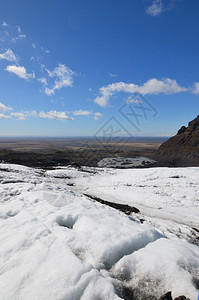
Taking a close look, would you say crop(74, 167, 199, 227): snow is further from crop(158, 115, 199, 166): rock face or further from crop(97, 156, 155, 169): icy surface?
crop(158, 115, 199, 166): rock face

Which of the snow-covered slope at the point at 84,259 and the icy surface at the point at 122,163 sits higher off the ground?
the snow-covered slope at the point at 84,259

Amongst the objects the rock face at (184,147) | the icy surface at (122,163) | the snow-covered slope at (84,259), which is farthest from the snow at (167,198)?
the rock face at (184,147)

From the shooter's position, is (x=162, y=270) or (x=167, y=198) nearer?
(x=162, y=270)

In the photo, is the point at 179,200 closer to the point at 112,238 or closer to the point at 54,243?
the point at 112,238

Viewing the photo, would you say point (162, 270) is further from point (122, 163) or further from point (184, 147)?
point (184, 147)

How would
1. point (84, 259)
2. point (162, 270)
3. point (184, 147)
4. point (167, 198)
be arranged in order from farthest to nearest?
point (184, 147) → point (167, 198) → point (84, 259) → point (162, 270)

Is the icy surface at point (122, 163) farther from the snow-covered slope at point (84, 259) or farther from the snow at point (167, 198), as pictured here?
the snow-covered slope at point (84, 259)

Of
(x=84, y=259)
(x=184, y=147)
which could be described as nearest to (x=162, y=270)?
(x=84, y=259)

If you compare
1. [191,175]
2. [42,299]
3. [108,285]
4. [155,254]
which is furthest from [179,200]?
[42,299]
